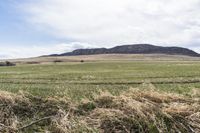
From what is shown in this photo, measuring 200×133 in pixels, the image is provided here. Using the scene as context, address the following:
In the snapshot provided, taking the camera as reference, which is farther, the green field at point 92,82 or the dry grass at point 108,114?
the green field at point 92,82

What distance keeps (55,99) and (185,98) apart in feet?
14.6

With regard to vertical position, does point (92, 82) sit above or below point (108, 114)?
below

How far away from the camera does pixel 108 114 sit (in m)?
10.4

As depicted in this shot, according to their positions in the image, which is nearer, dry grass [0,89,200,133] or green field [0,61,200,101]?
dry grass [0,89,200,133]

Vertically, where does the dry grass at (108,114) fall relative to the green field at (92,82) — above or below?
above

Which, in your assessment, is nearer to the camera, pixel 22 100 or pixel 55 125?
pixel 55 125

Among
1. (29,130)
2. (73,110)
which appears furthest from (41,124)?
(73,110)

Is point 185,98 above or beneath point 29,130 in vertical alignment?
above

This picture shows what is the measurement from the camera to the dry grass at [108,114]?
1010cm

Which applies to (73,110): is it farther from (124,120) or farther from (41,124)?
(124,120)

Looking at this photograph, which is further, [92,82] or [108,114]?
[92,82]

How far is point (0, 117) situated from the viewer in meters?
11.0

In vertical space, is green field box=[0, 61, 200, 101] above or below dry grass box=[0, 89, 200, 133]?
below

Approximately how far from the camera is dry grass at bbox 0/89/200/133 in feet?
33.1
